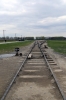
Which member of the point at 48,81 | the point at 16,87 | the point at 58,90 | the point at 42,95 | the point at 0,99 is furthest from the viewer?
the point at 48,81

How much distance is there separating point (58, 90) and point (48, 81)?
1473mm

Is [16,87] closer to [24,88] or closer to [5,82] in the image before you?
[24,88]

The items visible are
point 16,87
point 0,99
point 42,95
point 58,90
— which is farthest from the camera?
point 16,87

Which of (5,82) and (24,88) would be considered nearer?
(24,88)

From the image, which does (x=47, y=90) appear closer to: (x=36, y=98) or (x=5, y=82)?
(x=36, y=98)

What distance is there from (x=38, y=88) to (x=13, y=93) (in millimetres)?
1039

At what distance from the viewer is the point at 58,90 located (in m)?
6.76

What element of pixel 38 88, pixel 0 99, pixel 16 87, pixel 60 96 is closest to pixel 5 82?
pixel 16 87

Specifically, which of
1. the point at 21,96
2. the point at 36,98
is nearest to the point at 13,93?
the point at 21,96

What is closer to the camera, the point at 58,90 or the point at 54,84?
the point at 58,90

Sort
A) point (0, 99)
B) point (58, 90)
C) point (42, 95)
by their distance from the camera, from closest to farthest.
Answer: point (0, 99)
point (42, 95)
point (58, 90)

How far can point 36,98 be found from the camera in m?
5.93

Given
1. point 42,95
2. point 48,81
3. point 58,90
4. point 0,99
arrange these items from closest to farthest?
A: point 0,99 → point 42,95 → point 58,90 → point 48,81

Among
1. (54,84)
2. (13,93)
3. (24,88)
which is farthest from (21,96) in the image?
(54,84)
